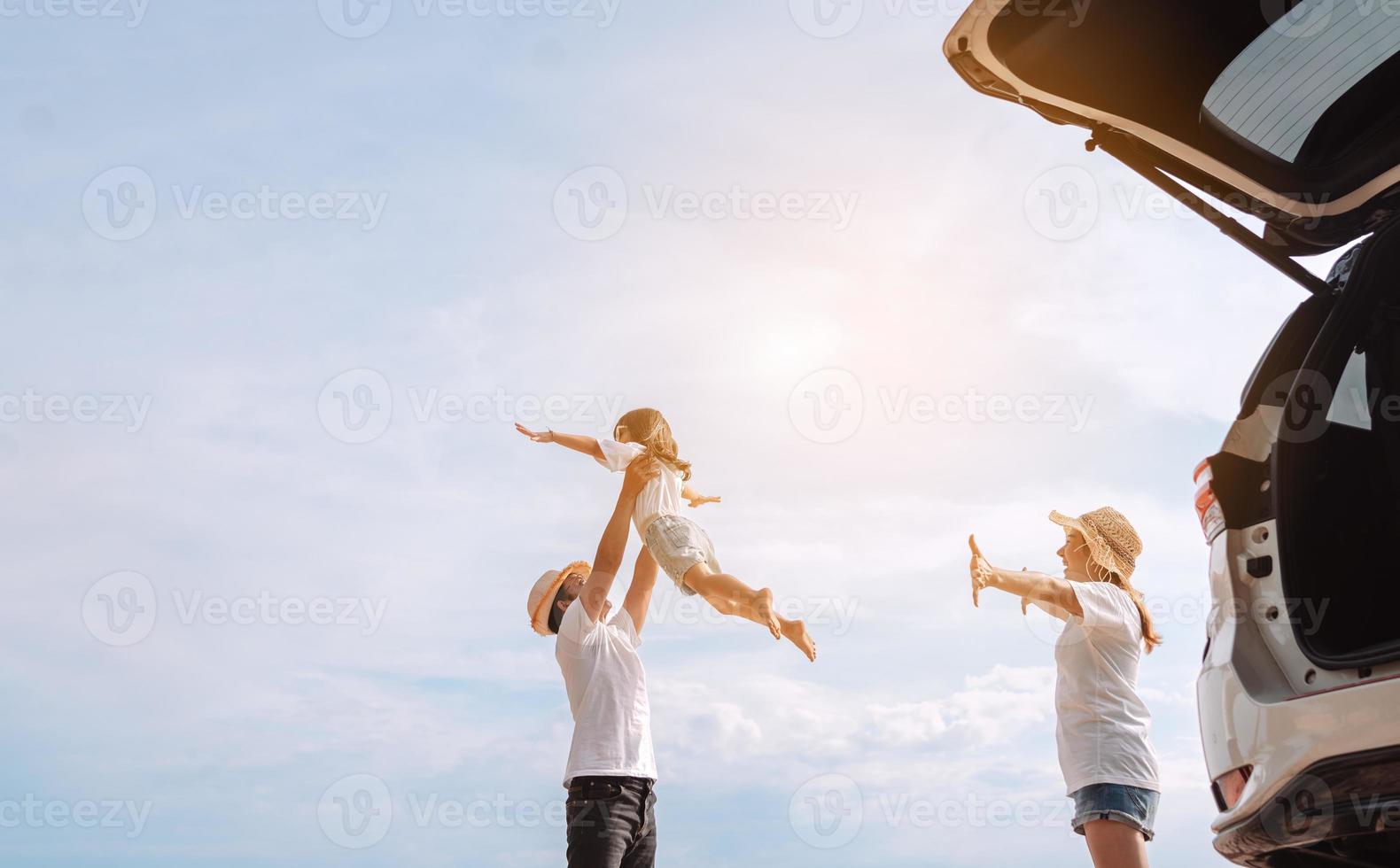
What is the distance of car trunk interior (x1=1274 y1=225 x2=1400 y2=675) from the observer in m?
3.51

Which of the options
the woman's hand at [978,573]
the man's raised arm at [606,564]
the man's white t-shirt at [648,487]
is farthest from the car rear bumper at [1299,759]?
the man's white t-shirt at [648,487]

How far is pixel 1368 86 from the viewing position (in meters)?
3.95

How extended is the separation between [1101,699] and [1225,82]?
8.43 feet

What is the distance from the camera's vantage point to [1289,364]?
3707 millimetres

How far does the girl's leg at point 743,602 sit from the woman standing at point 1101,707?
30.6 inches

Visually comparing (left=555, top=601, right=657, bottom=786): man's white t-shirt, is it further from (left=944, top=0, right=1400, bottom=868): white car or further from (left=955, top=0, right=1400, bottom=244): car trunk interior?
(left=955, top=0, right=1400, bottom=244): car trunk interior

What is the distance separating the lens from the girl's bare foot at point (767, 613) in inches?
202

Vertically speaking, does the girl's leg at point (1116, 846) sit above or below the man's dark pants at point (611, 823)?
below

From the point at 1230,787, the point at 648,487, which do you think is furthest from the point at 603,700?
the point at 1230,787

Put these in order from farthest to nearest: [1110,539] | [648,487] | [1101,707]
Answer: [648,487], [1110,539], [1101,707]

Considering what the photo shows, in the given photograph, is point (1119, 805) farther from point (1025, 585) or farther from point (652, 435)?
point (652, 435)
